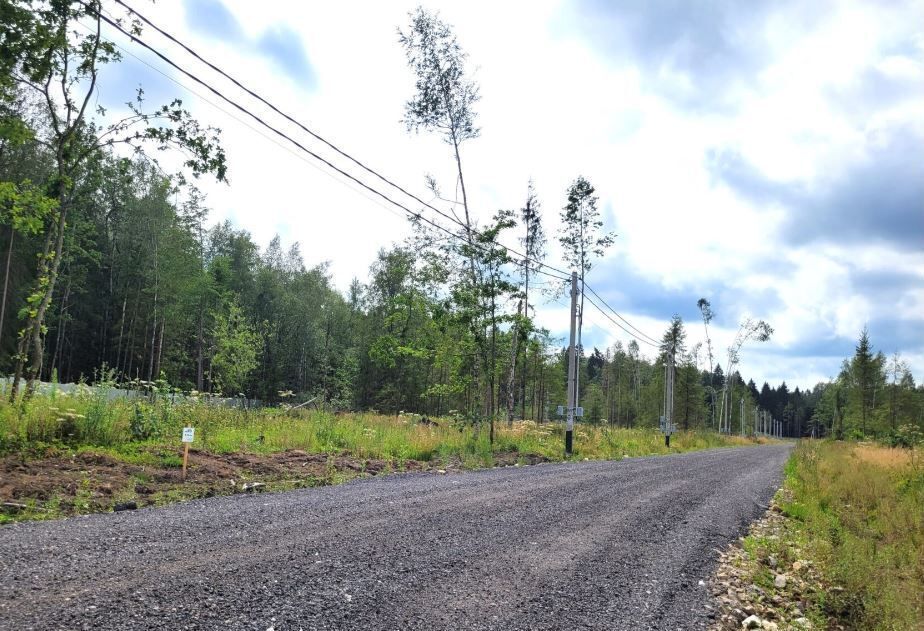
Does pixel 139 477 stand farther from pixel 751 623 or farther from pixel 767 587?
pixel 767 587

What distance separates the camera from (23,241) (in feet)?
107

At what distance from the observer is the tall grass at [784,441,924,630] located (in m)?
5.11

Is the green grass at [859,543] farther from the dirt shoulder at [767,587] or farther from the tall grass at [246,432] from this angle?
the tall grass at [246,432]

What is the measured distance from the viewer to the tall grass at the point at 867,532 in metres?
5.11

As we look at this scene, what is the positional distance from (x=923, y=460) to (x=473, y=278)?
51.6ft

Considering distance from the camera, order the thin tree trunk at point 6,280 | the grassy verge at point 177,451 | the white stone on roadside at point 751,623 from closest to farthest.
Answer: the white stone on roadside at point 751,623, the grassy verge at point 177,451, the thin tree trunk at point 6,280

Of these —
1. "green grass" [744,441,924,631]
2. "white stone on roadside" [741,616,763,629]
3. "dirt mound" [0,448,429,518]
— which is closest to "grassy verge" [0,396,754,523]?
"dirt mound" [0,448,429,518]

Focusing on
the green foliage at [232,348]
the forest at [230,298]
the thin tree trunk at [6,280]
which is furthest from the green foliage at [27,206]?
the green foliage at [232,348]

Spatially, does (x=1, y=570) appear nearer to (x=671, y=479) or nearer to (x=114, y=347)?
(x=671, y=479)

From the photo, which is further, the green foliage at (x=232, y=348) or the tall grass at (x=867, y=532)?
the green foliage at (x=232, y=348)

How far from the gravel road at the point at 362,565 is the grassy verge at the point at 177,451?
1.03 metres

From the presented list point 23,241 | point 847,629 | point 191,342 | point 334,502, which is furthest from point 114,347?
point 847,629

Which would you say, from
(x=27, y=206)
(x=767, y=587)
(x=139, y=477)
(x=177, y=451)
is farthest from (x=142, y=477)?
(x=767, y=587)

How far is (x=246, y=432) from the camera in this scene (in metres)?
13.7
